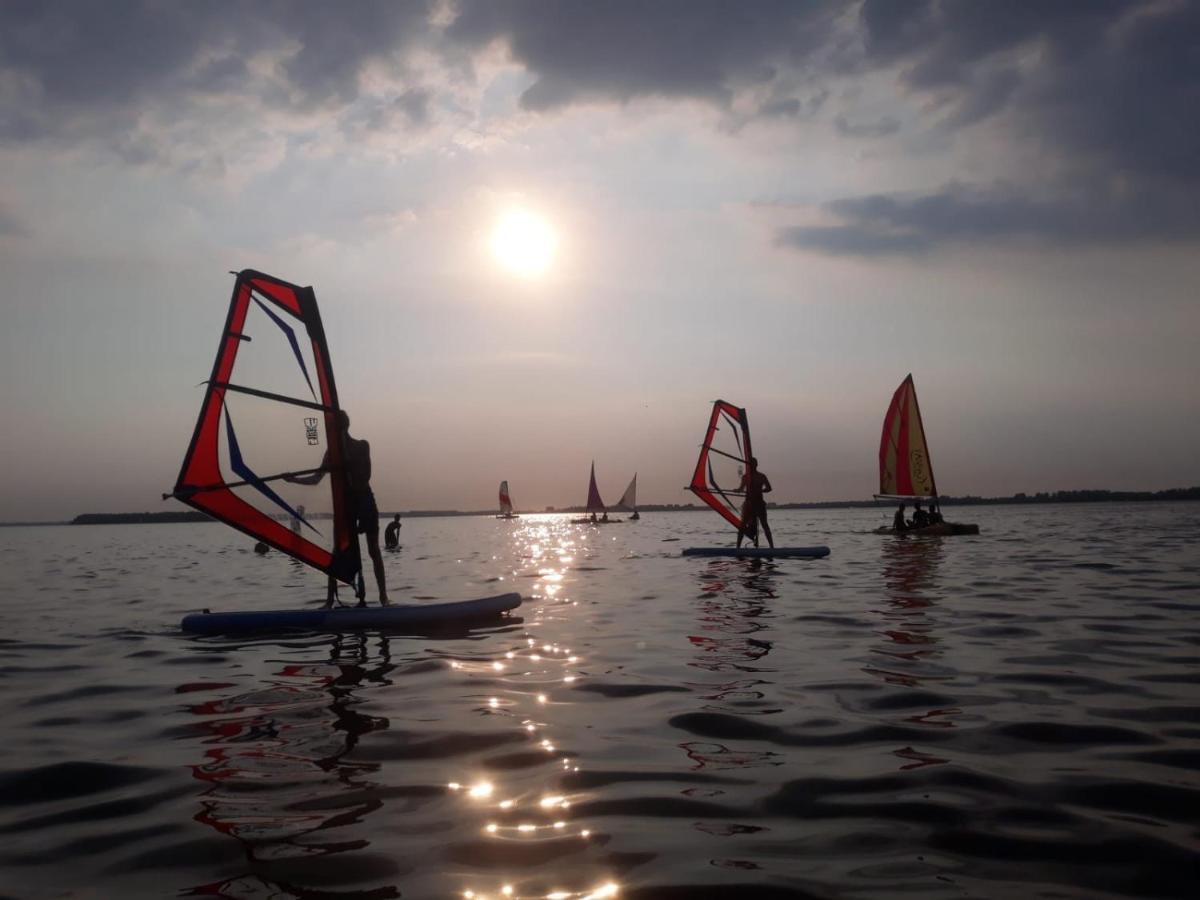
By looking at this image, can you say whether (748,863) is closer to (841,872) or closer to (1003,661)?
(841,872)

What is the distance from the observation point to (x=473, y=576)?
20.6m

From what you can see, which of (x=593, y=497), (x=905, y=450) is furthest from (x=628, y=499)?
(x=905, y=450)

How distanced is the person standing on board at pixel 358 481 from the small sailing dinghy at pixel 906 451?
86.9ft

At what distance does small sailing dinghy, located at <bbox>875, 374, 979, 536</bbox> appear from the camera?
3394 centimetres

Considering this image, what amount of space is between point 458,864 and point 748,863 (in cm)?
116

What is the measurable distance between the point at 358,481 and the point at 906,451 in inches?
1084

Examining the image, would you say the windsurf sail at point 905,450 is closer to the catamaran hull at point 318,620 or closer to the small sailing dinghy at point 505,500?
the catamaran hull at point 318,620

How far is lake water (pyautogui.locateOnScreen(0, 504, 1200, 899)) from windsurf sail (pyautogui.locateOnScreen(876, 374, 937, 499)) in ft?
77.9

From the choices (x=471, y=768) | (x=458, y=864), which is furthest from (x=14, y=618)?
(x=458, y=864)

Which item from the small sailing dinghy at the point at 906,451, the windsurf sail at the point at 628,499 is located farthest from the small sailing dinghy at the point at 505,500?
the small sailing dinghy at the point at 906,451

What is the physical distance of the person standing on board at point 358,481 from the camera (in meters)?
10.7

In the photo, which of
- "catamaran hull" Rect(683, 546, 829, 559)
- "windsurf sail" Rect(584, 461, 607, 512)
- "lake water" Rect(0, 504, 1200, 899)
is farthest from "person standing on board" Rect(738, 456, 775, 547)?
"windsurf sail" Rect(584, 461, 607, 512)

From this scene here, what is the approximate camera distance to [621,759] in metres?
4.99

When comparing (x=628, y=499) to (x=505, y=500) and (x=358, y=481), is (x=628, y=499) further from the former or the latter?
(x=358, y=481)
